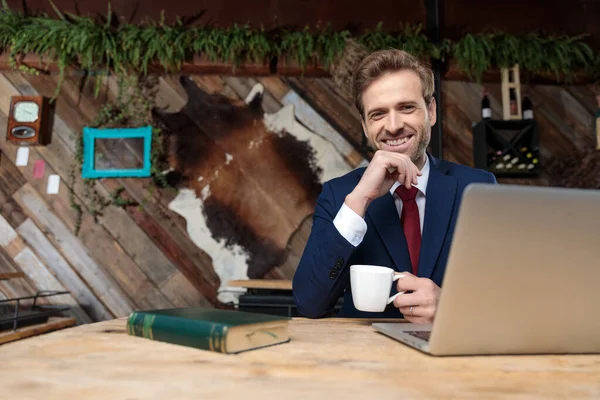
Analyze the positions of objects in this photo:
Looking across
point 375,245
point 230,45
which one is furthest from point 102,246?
point 375,245

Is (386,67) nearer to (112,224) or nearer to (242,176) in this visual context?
(242,176)

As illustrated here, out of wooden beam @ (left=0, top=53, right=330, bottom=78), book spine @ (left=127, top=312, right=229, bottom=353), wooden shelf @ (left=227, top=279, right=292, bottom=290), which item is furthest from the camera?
wooden beam @ (left=0, top=53, right=330, bottom=78)

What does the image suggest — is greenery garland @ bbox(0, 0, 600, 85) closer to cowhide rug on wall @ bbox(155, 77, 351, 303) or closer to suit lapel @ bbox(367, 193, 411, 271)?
cowhide rug on wall @ bbox(155, 77, 351, 303)

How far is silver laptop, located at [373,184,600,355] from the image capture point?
547 mm

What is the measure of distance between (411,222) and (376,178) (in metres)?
0.29

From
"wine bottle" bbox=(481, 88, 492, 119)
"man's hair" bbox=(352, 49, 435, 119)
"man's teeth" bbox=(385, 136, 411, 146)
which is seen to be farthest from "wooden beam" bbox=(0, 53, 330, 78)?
"man's teeth" bbox=(385, 136, 411, 146)

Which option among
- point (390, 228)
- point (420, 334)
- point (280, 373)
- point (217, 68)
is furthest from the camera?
point (217, 68)

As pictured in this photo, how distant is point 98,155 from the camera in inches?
122

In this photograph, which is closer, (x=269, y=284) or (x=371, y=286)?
(x=371, y=286)

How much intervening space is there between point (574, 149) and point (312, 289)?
2877 mm

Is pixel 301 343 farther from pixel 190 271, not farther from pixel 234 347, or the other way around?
pixel 190 271

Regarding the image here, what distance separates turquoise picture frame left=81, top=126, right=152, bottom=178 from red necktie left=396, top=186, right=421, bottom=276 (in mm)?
2114

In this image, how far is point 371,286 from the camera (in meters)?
0.92

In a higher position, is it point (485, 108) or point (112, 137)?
point (485, 108)
